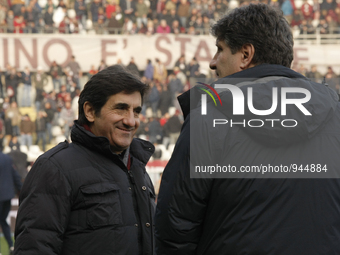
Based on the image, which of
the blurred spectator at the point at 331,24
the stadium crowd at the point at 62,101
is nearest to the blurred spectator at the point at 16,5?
the stadium crowd at the point at 62,101

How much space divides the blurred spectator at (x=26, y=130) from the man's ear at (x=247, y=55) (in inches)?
550

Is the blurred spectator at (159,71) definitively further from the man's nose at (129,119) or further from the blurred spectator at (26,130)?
the man's nose at (129,119)

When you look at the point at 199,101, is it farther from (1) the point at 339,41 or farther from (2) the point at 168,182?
(1) the point at 339,41

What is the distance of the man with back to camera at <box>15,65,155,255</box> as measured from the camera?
77.4 inches

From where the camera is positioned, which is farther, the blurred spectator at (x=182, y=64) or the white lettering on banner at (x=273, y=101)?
the blurred spectator at (x=182, y=64)

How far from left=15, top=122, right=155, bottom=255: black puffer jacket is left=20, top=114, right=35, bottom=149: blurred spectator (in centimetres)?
1338

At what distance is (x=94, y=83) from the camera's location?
224 centimetres

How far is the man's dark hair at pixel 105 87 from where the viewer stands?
2232 millimetres

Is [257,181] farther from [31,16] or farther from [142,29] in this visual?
[31,16]

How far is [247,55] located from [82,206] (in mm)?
855

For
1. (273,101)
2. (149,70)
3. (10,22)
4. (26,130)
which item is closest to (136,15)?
(149,70)

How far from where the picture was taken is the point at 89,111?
7.42 ft

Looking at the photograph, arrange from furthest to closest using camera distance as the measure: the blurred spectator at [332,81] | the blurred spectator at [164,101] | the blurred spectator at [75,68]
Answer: the blurred spectator at [75,68]
the blurred spectator at [332,81]
the blurred spectator at [164,101]

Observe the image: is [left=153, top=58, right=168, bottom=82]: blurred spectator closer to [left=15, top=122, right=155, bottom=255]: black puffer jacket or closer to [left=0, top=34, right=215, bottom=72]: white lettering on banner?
[left=0, top=34, right=215, bottom=72]: white lettering on banner
